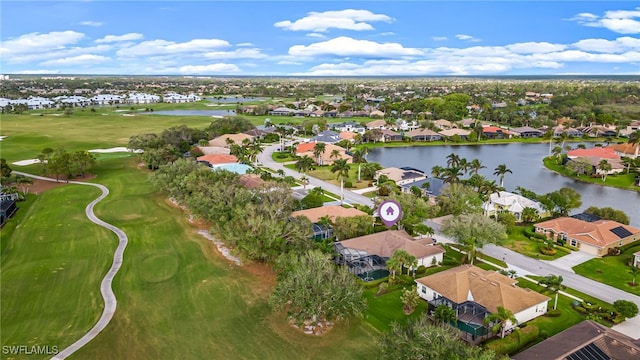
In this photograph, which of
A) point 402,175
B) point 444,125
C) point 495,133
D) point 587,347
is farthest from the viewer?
point 444,125

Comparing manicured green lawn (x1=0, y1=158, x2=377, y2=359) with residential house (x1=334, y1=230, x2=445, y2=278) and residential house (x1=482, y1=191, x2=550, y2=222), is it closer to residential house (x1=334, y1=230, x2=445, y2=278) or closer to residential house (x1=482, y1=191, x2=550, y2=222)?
residential house (x1=334, y1=230, x2=445, y2=278)

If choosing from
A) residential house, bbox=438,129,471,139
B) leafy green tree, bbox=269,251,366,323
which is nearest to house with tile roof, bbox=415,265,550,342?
leafy green tree, bbox=269,251,366,323

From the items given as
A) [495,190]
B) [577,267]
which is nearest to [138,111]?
[495,190]

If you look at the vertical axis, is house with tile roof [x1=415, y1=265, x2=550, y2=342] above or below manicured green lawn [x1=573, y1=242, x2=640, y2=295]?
above

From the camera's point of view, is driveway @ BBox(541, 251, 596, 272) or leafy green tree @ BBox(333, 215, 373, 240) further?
leafy green tree @ BBox(333, 215, 373, 240)

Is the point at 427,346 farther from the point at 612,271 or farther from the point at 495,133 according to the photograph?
the point at 495,133

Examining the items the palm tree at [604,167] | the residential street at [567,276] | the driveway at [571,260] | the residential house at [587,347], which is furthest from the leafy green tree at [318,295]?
the palm tree at [604,167]

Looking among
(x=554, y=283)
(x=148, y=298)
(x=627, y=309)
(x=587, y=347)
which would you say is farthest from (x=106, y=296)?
(x=627, y=309)
